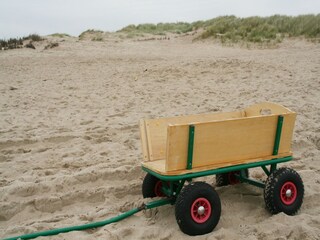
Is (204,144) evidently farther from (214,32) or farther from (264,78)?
(214,32)

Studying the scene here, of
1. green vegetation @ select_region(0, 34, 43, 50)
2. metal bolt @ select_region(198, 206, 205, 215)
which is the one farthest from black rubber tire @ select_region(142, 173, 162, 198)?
green vegetation @ select_region(0, 34, 43, 50)

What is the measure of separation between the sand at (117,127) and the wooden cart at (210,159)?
7.2 inches

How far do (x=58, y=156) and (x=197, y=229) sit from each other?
2.75 m

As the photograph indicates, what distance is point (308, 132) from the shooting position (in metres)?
6.35

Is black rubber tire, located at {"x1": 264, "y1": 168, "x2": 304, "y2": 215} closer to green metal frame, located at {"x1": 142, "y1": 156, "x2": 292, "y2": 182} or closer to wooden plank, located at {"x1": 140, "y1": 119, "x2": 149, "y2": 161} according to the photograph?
green metal frame, located at {"x1": 142, "y1": 156, "x2": 292, "y2": 182}

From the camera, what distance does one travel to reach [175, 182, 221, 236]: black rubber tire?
11.1 ft

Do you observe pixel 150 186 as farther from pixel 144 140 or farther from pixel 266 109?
pixel 266 109

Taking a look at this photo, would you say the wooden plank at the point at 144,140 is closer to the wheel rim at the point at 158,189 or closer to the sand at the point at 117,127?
the wheel rim at the point at 158,189

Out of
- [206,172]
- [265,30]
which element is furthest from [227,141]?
[265,30]

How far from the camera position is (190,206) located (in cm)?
340

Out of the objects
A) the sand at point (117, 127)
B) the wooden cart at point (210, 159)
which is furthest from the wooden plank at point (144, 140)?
the sand at point (117, 127)

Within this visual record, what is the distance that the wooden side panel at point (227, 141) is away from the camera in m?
3.46

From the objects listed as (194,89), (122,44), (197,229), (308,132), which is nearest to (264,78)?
(194,89)

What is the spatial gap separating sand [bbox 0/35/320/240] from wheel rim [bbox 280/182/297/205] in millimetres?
178
